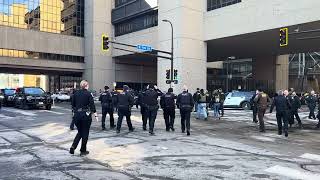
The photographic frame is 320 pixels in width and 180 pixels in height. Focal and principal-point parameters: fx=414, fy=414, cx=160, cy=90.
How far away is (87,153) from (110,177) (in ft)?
8.27

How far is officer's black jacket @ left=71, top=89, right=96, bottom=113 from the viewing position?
977 cm

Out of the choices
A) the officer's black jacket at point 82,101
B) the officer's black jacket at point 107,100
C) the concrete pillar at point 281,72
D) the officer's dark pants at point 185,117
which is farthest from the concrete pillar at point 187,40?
the officer's black jacket at point 82,101

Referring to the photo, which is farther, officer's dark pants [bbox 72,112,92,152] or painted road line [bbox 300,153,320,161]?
painted road line [bbox 300,153,320,161]

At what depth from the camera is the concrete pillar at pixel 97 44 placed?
2296 inches

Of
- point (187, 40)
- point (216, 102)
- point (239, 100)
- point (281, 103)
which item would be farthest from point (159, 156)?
point (187, 40)

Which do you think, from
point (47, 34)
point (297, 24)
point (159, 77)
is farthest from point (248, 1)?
point (47, 34)

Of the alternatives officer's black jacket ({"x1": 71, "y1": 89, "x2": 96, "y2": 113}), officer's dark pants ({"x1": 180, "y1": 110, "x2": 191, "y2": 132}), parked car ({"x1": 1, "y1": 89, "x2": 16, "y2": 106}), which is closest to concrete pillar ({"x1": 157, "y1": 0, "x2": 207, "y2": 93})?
parked car ({"x1": 1, "y1": 89, "x2": 16, "y2": 106})

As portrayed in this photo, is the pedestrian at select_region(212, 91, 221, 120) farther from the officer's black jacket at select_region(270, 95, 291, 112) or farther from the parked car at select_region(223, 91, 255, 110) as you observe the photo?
the parked car at select_region(223, 91, 255, 110)

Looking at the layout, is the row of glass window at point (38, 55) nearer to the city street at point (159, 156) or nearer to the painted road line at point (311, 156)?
the city street at point (159, 156)

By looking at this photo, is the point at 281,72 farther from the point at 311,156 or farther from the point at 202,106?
the point at 311,156

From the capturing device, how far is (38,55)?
56.2 m

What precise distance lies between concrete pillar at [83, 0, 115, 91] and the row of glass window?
185 centimetres

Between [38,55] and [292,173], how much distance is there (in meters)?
51.9

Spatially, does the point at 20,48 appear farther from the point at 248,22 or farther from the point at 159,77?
the point at 248,22
